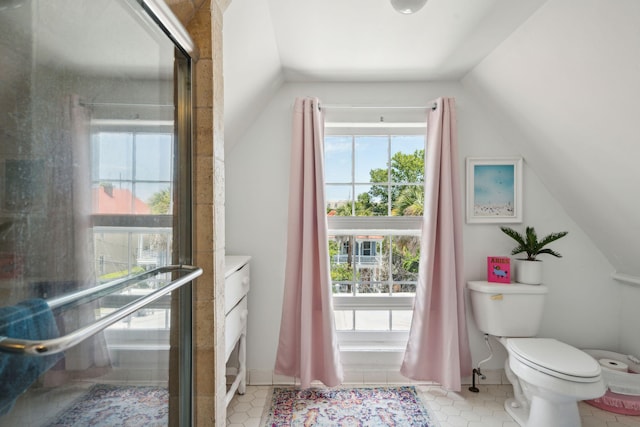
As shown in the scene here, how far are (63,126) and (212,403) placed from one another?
91 cm

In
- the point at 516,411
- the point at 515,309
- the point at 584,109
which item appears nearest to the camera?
the point at 584,109

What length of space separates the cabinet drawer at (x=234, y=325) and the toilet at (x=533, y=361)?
146 cm

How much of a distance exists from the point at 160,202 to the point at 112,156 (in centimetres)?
21

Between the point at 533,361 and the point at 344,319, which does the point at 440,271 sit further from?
the point at 344,319

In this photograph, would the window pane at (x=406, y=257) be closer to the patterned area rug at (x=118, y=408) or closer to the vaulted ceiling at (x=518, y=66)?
the vaulted ceiling at (x=518, y=66)

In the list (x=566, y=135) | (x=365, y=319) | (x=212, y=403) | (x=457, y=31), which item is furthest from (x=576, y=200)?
(x=212, y=403)

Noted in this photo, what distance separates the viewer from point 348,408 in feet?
6.02

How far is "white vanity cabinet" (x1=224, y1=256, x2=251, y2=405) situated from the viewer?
153cm

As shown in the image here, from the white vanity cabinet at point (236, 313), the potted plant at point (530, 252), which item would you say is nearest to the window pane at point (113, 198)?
the white vanity cabinet at point (236, 313)

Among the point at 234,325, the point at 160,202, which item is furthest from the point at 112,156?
the point at 234,325

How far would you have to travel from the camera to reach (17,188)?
0.47 meters

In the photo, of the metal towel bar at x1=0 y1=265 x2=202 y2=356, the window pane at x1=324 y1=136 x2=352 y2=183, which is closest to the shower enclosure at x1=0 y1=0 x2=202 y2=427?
the metal towel bar at x1=0 y1=265 x2=202 y2=356

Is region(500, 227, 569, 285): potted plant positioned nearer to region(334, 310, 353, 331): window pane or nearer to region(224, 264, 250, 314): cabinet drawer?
region(334, 310, 353, 331): window pane

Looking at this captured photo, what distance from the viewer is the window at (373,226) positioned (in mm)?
2213
